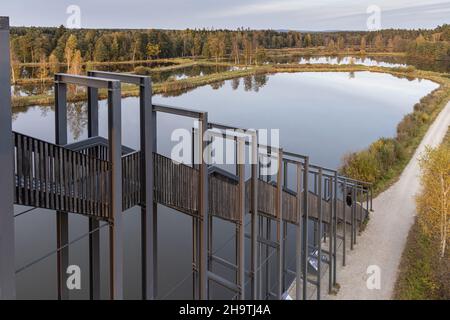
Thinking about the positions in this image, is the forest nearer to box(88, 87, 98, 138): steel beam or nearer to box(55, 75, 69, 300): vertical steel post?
box(88, 87, 98, 138): steel beam

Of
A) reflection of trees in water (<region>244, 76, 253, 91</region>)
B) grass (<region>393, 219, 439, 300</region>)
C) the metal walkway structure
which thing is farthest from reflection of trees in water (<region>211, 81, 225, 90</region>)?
the metal walkway structure

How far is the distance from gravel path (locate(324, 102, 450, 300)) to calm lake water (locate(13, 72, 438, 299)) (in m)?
2.05

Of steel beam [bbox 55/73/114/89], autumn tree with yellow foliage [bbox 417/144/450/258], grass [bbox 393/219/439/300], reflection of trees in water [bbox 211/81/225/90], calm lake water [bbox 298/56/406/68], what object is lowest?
grass [bbox 393/219/439/300]

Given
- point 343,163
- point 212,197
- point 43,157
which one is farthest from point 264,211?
point 343,163

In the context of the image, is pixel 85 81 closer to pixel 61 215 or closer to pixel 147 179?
pixel 147 179

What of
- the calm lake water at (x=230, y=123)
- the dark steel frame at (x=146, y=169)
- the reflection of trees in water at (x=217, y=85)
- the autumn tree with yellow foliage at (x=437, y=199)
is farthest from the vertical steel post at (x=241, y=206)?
the reflection of trees in water at (x=217, y=85)

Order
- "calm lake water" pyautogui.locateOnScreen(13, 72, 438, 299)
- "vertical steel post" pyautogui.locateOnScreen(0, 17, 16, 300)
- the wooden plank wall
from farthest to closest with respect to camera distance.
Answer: "calm lake water" pyautogui.locateOnScreen(13, 72, 438, 299) < the wooden plank wall < "vertical steel post" pyautogui.locateOnScreen(0, 17, 16, 300)

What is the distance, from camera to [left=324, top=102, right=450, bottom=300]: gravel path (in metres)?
12.5

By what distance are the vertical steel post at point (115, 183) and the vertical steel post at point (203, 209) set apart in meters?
1.43

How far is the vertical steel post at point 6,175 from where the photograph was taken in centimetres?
451

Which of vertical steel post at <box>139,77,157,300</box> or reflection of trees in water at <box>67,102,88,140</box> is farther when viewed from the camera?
reflection of trees in water at <box>67,102,88,140</box>

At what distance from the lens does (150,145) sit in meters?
6.71

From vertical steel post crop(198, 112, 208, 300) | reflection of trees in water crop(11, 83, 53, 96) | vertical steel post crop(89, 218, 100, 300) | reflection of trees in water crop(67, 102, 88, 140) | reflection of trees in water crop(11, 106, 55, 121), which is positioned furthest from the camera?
reflection of trees in water crop(11, 83, 53, 96)

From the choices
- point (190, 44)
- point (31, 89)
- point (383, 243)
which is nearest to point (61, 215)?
point (383, 243)
